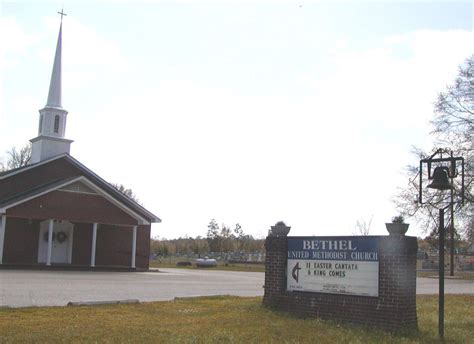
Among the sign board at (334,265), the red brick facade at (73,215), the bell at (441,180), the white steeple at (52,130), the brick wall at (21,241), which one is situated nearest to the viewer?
the bell at (441,180)

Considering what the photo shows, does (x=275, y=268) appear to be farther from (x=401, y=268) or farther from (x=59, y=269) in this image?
(x=59, y=269)

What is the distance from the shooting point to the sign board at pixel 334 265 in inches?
439

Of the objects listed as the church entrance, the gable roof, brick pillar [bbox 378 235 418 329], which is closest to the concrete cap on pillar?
brick pillar [bbox 378 235 418 329]

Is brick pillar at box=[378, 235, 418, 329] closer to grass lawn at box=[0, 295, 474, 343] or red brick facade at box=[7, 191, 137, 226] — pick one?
grass lawn at box=[0, 295, 474, 343]

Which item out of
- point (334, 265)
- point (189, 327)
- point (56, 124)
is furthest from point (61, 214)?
point (189, 327)

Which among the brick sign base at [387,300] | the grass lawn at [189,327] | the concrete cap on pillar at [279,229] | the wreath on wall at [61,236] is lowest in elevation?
the grass lawn at [189,327]

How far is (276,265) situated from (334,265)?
1.73 metres

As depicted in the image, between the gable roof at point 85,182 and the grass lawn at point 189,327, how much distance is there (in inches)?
756

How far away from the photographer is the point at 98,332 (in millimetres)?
8977

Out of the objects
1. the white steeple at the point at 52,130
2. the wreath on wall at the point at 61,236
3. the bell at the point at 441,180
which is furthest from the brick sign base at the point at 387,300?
the white steeple at the point at 52,130

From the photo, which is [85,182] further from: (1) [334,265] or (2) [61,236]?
(1) [334,265]

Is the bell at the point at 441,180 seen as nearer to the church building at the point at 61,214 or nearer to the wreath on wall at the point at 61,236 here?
the church building at the point at 61,214

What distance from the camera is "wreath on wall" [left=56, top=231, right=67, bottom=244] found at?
109 ft

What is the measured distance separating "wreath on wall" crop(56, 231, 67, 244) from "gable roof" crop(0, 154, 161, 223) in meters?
3.07
